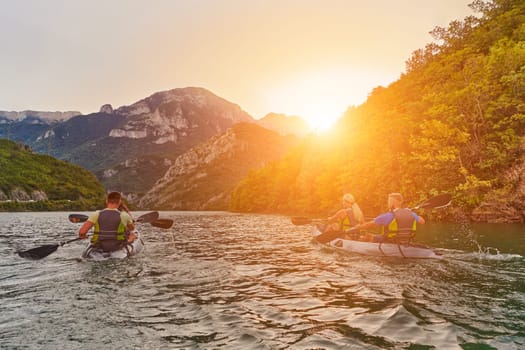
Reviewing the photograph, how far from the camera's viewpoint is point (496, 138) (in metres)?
33.7

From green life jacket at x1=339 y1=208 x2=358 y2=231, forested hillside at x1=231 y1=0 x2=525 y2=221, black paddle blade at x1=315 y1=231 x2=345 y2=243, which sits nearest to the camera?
black paddle blade at x1=315 y1=231 x2=345 y2=243

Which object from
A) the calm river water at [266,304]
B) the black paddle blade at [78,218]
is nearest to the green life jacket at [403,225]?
the calm river water at [266,304]

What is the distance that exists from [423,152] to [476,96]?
306 inches

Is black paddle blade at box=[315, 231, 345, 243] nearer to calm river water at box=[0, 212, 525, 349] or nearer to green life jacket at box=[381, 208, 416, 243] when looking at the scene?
calm river water at box=[0, 212, 525, 349]

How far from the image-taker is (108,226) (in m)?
13.2

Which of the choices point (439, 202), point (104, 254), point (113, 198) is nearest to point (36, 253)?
point (104, 254)

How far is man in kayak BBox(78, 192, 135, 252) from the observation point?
42.8 feet

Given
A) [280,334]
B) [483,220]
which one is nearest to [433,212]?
[483,220]

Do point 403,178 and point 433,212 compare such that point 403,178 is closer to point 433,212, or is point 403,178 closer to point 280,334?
point 433,212

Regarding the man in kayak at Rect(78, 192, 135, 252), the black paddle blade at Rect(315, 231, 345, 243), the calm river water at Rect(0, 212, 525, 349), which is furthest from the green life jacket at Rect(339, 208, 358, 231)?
the man in kayak at Rect(78, 192, 135, 252)

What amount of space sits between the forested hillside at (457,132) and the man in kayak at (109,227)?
101 ft

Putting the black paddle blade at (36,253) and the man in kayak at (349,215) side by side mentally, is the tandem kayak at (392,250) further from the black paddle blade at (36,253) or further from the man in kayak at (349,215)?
the black paddle blade at (36,253)

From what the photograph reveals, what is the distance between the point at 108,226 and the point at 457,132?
1391 inches

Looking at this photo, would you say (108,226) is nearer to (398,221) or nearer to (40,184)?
(398,221)
